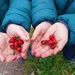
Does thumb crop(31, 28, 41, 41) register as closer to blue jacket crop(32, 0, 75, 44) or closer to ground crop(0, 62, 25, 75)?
blue jacket crop(32, 0, 75, 44)

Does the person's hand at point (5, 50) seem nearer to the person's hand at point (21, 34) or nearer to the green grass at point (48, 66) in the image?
the person's hand at point (21, 34)

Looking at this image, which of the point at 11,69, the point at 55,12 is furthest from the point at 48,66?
the point at 55,12

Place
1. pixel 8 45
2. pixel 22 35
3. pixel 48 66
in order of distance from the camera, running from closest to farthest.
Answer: pixel 22 35 → pixel 8 45 → pixel 48 66

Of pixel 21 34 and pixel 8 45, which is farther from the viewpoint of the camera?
pixel 8 45

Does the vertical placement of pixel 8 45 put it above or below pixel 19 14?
below

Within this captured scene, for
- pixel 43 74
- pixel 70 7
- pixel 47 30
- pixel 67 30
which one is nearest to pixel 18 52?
pixel 47 30

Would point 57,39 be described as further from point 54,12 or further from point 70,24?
point 54,12

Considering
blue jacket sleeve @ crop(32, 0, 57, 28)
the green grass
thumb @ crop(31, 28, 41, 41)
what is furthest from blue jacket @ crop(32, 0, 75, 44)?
the green grass

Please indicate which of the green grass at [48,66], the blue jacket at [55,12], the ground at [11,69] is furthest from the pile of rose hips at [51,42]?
the ground at [11,69]

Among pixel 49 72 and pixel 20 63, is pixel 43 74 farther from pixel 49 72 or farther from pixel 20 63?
pixel 20 63
